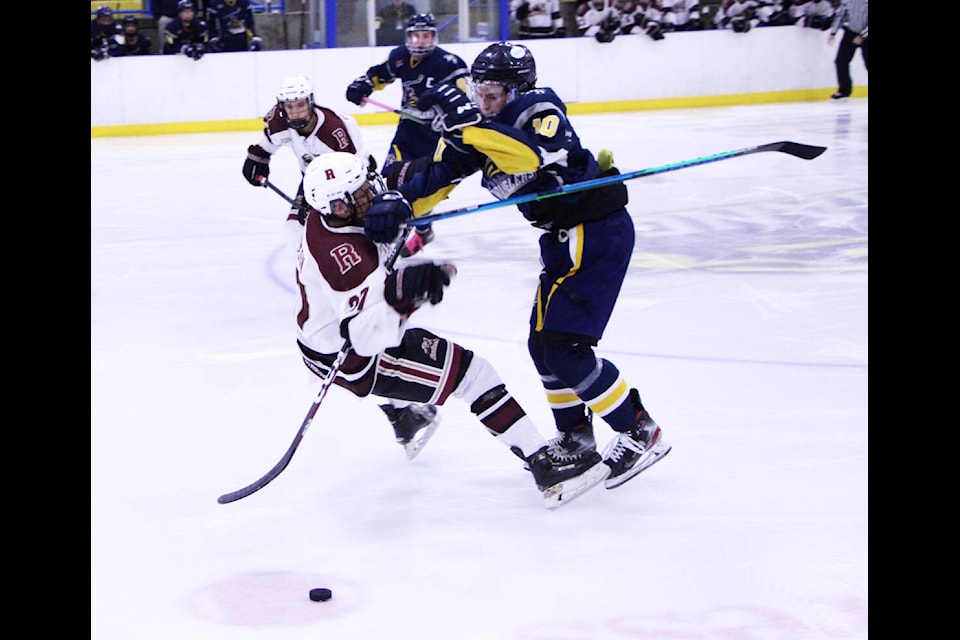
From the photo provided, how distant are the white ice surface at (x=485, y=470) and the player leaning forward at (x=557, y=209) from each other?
0.25 metres

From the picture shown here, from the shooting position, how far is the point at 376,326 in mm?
2689

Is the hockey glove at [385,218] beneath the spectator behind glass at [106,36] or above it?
beneath

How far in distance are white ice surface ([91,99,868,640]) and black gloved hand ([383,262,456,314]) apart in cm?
55

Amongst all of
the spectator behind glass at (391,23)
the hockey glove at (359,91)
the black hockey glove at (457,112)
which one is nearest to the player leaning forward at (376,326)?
the black hockey glove at (457,112)

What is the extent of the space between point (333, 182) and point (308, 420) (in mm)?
565

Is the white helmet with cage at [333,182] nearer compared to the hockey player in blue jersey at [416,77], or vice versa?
the white helmet with cage at [333,182]

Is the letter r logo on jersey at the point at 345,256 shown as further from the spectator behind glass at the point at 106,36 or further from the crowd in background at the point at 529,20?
the spectator behind glass at the point at 106,36

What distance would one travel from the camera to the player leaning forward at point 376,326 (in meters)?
2.69

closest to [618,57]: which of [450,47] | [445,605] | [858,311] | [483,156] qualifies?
[450,47]

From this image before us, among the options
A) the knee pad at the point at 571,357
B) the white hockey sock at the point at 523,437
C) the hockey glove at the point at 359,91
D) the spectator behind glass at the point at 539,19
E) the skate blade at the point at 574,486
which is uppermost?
the spectator behind glass at the point at 539,19

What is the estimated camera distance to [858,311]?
456cm

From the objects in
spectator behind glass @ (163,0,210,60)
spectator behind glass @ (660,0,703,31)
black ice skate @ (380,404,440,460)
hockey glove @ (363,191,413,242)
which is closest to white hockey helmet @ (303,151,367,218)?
hockey glove @ (363,191,413,242)

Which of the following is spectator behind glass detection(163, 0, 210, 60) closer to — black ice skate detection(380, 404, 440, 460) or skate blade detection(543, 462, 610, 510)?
black ice skate detection(380, 404, 440, 460)

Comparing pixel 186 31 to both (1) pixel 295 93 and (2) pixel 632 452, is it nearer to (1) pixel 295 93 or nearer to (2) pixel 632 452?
(1) pixel 295 93
